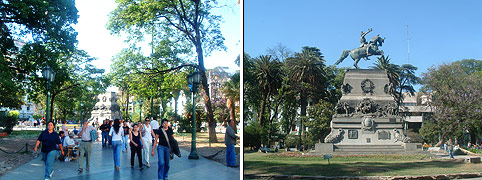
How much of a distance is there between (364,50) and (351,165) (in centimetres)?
360

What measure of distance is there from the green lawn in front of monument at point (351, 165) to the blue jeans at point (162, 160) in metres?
2.23

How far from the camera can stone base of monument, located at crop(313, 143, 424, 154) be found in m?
8.31

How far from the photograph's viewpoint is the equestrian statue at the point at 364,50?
9.09 metres

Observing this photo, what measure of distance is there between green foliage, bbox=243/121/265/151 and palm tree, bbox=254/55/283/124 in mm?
441

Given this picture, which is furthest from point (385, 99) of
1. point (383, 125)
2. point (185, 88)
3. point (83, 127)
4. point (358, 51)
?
point (83, 127)

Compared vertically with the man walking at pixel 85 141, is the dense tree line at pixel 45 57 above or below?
above

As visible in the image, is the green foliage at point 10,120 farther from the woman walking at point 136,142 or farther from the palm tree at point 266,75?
the palm tree at point 266,75

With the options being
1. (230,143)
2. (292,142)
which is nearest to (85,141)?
(230,143)

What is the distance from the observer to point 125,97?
18.1 ft

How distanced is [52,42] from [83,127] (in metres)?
1.42

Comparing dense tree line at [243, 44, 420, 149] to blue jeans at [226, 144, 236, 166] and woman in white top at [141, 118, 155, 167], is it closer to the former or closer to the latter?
blue jeans at [226, 144, 236, 166]

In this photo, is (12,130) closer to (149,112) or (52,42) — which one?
(52,42)

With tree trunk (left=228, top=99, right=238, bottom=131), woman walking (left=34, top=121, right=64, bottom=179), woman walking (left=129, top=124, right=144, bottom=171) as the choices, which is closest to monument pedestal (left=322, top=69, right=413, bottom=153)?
tree trunk (left=228, top=99, right=238, bottom=131)

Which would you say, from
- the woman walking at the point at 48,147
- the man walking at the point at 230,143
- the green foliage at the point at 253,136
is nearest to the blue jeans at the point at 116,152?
the woman walking at the point at 48,147
